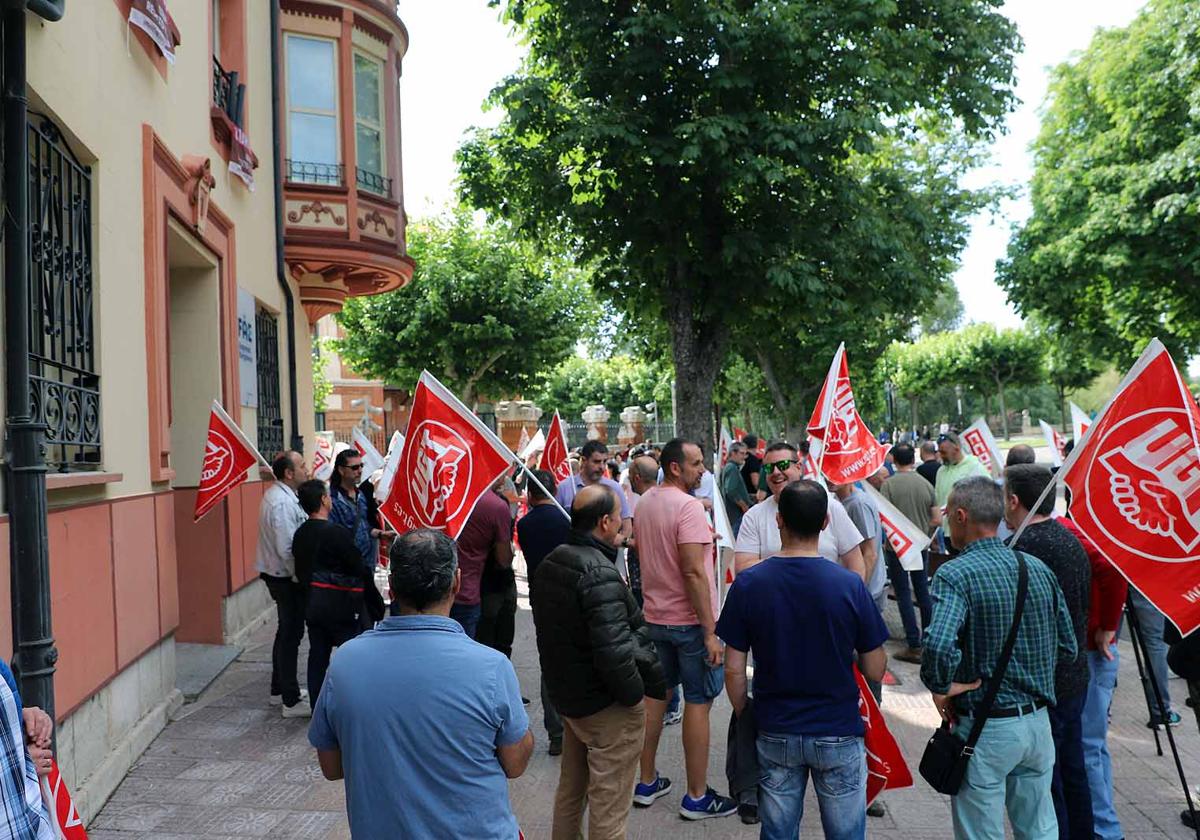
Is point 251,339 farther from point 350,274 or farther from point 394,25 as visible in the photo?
point 394,25

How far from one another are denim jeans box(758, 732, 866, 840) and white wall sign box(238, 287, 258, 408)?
7.67 metres

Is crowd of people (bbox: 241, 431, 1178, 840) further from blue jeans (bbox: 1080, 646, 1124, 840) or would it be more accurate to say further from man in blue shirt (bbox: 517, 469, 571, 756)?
man in blue shirt (bbox: 517, 469, 571, 756)

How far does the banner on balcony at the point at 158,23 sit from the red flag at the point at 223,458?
2.63 metres

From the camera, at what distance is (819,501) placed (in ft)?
12.2

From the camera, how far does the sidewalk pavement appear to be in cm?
507

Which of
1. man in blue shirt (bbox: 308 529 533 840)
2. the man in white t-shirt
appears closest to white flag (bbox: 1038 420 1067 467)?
the man in white t-shirt

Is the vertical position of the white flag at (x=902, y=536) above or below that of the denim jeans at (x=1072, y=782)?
above

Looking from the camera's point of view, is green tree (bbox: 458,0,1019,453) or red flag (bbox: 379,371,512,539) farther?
green tree (bbox: 458,0,1019,453)

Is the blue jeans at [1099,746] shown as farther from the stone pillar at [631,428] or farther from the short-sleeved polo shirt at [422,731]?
the stone pillar at [631,428]

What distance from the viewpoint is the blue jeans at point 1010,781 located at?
3.59 meters

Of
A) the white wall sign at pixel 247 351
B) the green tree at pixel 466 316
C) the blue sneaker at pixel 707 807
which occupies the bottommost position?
the blue sneaker at pixel 707 807

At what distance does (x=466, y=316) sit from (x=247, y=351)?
13.9m

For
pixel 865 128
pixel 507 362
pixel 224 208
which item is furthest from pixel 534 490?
pixel 507 362

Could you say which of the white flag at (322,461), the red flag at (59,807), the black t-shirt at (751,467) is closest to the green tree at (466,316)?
the white flag at (322,461)
